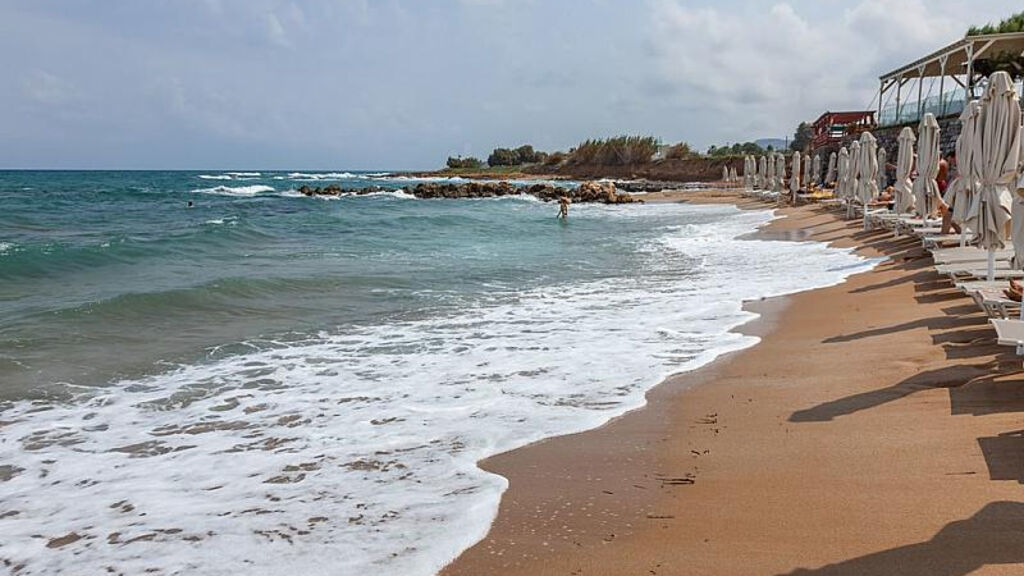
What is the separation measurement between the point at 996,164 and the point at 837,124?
4049cm

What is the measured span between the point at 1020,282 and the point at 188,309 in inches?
411

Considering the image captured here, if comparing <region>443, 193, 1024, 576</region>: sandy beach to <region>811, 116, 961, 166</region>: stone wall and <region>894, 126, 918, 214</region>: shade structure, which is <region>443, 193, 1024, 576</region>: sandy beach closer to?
<region>894, 126, 918, 214</region>: shade structure

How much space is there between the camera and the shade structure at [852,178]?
1866 cm

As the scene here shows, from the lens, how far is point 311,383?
649 cm

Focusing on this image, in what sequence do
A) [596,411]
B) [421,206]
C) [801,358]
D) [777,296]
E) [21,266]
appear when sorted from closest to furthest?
1. [596,411]
2. [801,358]
3. [777,296]
4. [21,266]
5. [421,206]

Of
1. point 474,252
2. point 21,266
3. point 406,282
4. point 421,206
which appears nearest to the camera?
point 406,282

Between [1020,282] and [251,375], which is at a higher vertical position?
[1020,282]

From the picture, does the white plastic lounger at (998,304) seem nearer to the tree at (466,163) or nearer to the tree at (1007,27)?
the tree at (1007,27)

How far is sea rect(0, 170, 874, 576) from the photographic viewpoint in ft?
12.0

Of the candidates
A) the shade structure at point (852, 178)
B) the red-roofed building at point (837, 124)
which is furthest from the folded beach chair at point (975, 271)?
the red-roofed building at point (837, 124)

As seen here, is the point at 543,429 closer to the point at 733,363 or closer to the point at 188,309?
the point at 733,363

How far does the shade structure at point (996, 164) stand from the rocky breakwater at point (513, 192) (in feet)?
116

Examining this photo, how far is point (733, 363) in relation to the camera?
6.56 metres

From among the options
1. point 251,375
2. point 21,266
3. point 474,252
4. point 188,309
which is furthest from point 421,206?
point 251,375
